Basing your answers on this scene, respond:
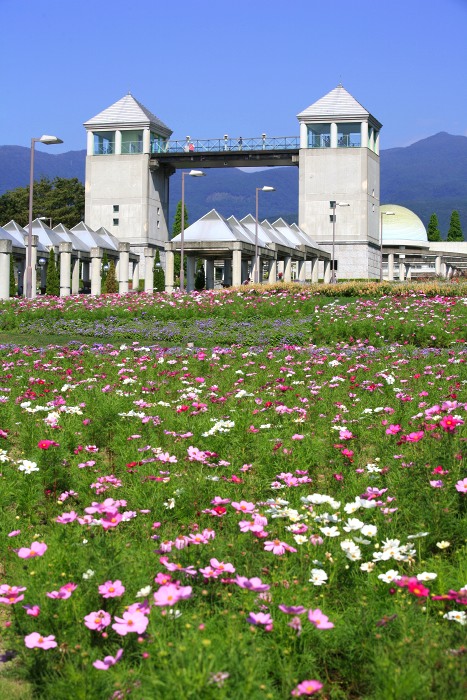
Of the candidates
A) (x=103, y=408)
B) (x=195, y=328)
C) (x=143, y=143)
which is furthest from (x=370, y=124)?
(x=103, y=408)

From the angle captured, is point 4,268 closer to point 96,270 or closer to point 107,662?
point 96,270

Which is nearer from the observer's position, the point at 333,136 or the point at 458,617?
the point at 458,617

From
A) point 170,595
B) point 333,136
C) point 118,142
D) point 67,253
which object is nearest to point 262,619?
point 170,595

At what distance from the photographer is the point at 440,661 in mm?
3627

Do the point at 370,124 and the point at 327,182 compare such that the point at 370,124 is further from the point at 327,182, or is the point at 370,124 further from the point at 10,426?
the point at 10,426

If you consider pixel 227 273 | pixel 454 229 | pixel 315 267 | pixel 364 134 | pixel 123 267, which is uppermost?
pixel 364 134

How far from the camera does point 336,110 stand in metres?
75.9

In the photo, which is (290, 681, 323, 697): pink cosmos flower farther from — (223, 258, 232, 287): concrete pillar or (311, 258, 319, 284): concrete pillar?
(223, 258, 232, 287): concrete pillar

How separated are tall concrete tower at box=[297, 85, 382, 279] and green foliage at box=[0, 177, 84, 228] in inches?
1427

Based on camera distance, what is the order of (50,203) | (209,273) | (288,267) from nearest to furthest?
(288,267) < (209,273) < (50,203)

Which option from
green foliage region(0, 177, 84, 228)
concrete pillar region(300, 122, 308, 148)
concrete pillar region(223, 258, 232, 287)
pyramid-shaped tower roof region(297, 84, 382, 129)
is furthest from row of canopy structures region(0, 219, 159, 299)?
green foliage region(0, 177, 84, 228)

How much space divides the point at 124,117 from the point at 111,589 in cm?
7904

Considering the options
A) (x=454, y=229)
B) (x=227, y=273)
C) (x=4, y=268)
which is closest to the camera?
(x=4, y=268)

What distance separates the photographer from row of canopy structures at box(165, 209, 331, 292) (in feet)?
172
